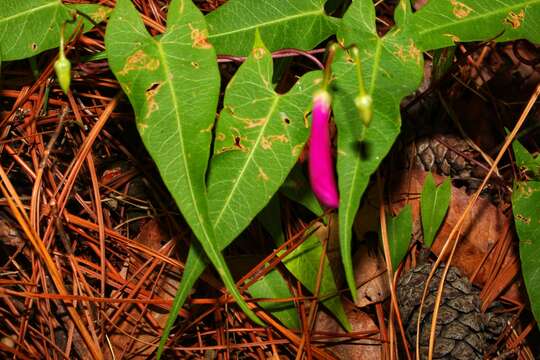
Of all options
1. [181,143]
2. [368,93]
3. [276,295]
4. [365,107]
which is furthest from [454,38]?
[276,295]

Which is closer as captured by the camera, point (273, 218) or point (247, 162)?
point (247, 162)

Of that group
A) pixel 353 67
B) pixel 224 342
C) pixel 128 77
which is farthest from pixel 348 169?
pixel 224 342

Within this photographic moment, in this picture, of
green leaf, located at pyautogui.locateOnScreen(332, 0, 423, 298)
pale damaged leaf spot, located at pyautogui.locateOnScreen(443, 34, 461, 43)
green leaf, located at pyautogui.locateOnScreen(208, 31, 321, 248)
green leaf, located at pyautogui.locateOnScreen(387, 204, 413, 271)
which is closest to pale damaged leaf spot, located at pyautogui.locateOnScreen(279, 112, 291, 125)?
green leaf, located at pyautogui.locateOnScreen(208, 31, 321, 248)

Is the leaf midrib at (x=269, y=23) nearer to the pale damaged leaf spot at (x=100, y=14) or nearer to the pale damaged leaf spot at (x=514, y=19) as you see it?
the pale damaged leaf spot at (x=100, y=14)

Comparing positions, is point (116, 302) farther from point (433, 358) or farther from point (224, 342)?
point (433, 358)

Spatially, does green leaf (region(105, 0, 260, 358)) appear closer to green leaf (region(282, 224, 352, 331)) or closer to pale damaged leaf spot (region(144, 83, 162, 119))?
pale damaged leaf spot (region(144, 83, 162, 119))

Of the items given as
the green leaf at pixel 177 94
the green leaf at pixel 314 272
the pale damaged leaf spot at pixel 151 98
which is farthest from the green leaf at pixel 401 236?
the pale damaged leaf spot at pixel 151 98

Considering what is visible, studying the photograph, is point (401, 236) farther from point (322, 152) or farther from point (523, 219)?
point (322, 152)
